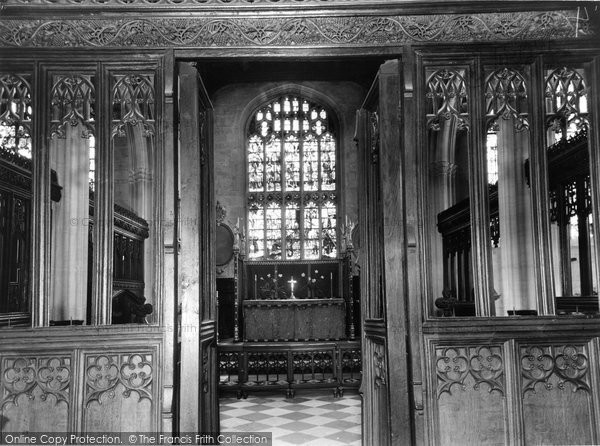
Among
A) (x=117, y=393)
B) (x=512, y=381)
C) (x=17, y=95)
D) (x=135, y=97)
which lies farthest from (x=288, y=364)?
(x=17, y=95)

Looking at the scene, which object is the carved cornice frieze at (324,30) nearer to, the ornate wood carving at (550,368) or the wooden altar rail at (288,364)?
the ornate wood carving at (550,368)

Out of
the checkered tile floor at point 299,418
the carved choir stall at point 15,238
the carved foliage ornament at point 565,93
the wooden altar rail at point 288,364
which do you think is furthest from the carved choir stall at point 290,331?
the carved foliage ornament at point 565,93

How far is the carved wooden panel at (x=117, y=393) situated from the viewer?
4.15 m

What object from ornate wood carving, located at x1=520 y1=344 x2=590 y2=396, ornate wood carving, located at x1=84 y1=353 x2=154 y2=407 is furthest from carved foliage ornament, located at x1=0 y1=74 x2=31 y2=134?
ornate wood carving, located at x1=520 y1=344 x2=590 y2=396

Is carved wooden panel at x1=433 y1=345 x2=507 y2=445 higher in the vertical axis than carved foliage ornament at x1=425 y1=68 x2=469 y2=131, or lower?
lower

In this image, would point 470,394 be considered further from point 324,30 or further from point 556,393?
point 324,30

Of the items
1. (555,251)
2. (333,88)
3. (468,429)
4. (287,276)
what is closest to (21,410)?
(468,429)

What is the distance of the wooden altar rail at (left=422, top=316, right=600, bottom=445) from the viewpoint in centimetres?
415

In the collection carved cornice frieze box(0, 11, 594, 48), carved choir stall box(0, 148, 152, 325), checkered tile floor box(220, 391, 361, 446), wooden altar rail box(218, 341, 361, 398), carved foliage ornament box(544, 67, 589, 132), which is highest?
carved cornice frieze box(0, 11, 594, 48)

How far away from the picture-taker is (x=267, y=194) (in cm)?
1627

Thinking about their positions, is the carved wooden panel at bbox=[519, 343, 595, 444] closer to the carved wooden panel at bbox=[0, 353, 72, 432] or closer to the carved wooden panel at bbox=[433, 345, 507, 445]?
the carved wooden panel at bbox=[433, 345, 507, 445]

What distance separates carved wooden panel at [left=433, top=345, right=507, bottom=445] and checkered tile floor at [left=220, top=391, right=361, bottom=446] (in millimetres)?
1834

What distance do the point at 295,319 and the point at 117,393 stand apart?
680 centimetres

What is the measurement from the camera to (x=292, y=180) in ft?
54.1
